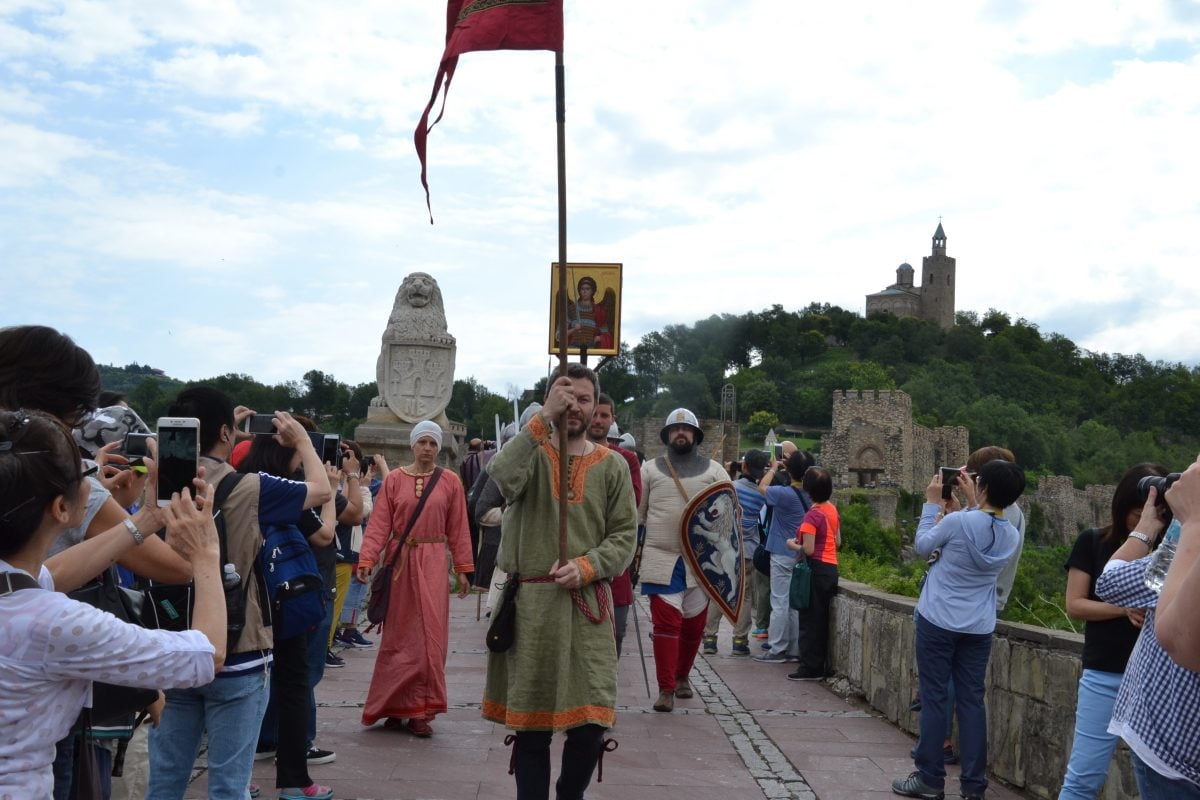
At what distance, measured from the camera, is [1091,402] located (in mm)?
112375

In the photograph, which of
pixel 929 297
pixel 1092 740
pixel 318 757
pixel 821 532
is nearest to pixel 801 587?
pixel 821 532

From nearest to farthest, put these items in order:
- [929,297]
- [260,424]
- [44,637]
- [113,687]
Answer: [44,637]
[113,687]
[260,424]
[929,297]

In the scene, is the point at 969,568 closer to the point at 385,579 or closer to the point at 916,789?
the point at 916,789

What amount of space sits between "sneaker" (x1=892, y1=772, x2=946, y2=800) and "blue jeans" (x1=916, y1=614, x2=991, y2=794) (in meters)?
0.02

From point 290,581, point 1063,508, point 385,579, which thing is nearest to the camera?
point 290,581

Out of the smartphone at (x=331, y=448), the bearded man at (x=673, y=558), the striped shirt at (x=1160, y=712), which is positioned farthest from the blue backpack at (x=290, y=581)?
the bearded man at (x=673, y=558)

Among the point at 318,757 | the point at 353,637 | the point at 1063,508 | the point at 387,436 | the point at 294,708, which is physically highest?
the point at 387,436

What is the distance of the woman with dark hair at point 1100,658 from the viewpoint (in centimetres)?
423

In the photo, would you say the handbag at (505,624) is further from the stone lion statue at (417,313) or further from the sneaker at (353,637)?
the stone lion statue at (417,313)

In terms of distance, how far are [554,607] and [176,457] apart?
157 centimetres

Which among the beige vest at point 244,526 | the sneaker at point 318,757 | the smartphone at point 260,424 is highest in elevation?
the smartphone at point 260,424

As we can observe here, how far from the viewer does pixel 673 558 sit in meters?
7.68

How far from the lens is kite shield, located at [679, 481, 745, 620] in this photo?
759cm

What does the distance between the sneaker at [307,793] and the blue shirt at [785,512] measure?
5504mm
